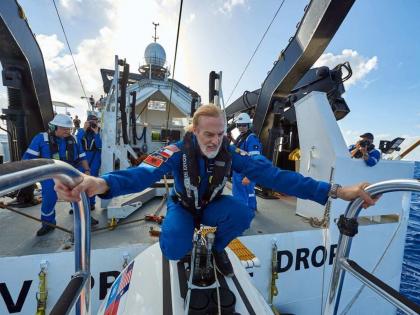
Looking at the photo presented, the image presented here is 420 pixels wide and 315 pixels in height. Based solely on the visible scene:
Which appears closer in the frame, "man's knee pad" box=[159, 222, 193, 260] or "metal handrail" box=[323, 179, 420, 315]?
"metal handrail" box=[323, 179, 420, 315]

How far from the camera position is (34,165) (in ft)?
1.93

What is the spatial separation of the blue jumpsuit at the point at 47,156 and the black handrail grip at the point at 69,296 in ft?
7.01

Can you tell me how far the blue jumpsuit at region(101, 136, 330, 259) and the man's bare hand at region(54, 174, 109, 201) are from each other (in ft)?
0.66

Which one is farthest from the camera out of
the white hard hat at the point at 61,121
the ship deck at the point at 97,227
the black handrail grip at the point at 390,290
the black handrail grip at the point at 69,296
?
the white hard hat at the point at 61,121

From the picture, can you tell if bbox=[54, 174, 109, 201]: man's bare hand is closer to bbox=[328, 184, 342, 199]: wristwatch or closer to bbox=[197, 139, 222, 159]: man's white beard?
bbox=[197, 139, 222, 159]: man's white beard

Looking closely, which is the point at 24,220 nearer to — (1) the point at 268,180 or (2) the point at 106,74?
(1) the point at 268,180

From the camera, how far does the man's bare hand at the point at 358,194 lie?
1073 millimetres

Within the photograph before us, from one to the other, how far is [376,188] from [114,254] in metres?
2.10

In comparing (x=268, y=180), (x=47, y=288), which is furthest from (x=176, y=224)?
(x=47, y=288)

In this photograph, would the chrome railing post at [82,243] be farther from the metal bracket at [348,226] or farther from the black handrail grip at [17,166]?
the metal bracket at [348,226]

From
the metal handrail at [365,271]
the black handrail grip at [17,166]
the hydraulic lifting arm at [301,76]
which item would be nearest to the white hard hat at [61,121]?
the black handrail grip at [17,166]

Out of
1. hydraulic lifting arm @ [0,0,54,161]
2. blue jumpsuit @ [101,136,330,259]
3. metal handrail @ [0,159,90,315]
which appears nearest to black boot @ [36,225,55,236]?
hydraulic lifting arm @ [0,0,54,161]

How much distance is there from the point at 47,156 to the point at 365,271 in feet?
10.8

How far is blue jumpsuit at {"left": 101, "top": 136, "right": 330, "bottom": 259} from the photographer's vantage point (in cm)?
130
